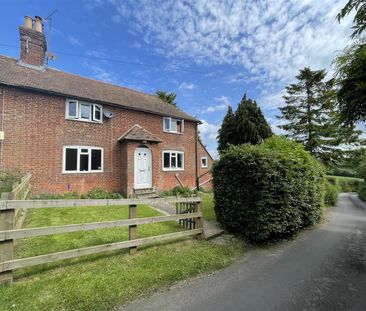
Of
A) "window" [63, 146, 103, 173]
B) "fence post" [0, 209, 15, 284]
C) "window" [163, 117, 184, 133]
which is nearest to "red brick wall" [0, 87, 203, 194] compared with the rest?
"window" [63, 146, 103, 173]

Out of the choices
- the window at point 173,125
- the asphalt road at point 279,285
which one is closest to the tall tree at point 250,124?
the window at point 173,125

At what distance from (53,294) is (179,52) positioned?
1488cm

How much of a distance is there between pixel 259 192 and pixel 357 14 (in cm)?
439

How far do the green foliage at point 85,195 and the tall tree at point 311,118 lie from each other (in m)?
19.1

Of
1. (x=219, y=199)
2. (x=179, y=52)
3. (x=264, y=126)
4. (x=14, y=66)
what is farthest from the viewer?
(x=264, y=126)

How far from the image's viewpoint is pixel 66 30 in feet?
44.7

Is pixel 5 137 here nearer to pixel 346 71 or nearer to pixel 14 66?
pixel 14 66

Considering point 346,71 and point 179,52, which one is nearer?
point 346,71

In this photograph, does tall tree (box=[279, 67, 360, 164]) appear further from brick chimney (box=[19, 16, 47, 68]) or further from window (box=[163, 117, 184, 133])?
brick chimney (box=[19, 16, 47, 68])

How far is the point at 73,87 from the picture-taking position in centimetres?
1434

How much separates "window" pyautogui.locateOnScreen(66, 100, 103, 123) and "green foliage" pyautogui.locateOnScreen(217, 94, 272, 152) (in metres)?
12.7

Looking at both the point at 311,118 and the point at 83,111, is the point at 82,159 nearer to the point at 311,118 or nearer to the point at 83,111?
the point at 83,111

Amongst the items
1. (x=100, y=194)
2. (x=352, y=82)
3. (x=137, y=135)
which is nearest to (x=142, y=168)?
(x=137, y=135)

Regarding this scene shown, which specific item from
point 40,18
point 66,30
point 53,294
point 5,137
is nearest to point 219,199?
point 53,294
